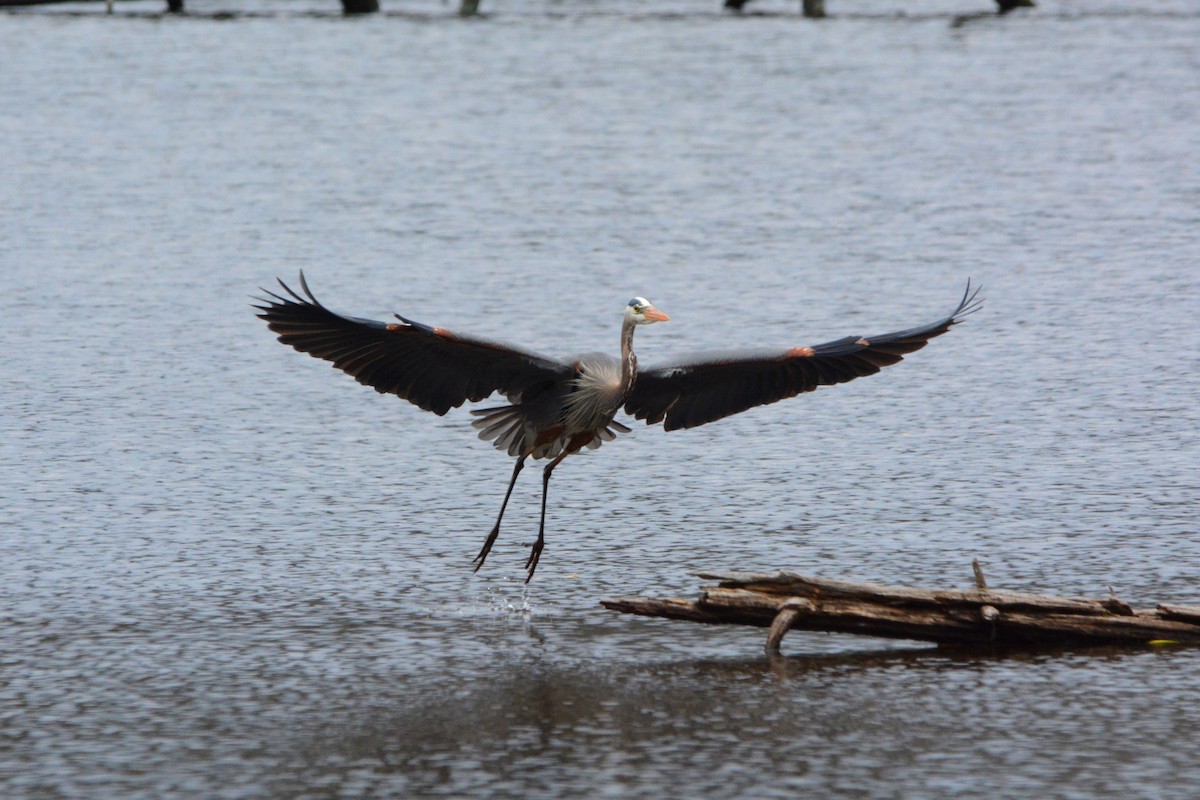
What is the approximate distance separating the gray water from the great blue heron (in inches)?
30.5

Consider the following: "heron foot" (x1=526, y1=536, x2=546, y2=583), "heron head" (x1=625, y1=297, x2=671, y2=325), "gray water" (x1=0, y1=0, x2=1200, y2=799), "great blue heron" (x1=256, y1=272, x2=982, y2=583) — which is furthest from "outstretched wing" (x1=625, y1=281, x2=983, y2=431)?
"heron foot" (x1=526, y1=536, x2=546, y2=583)

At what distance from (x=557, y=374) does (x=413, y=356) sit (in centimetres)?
87

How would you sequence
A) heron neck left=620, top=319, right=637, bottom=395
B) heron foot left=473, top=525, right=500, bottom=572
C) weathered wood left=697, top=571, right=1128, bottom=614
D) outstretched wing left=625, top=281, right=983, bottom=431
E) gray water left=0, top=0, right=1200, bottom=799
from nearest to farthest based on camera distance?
1. gray water left=0, top=0, right=1200, bottom=799
2. weathered wood left=697, top=571, right=1128, bottom=614
3. outstretched wing left=625, top=281, right=983, bottom=431
4. heron foot left=473, top=525, right=500, bottom=572
5. heron neck left=620, top=319, right=637, bottom=395

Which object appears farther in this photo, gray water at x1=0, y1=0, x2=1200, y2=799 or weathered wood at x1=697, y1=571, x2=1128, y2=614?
weathered wood at x1=697, y1=571, x2=1128, y2=614

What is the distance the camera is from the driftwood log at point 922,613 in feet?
29.9

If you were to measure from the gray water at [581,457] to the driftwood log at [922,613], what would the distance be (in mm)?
164

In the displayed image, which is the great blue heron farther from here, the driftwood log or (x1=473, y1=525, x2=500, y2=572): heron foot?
the driftwood log

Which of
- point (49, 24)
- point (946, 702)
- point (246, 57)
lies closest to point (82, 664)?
point (946, 702)

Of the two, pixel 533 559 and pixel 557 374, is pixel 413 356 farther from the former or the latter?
pixel 533 559

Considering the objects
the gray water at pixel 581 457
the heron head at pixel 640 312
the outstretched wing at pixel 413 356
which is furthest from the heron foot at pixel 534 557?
the heron head at pixel 640 312

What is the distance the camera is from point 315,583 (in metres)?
10.5

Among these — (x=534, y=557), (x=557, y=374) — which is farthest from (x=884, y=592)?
(x=557, y=374)

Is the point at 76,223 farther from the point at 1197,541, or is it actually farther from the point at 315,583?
the point at 1197,541

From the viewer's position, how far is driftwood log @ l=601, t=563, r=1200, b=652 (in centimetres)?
912
